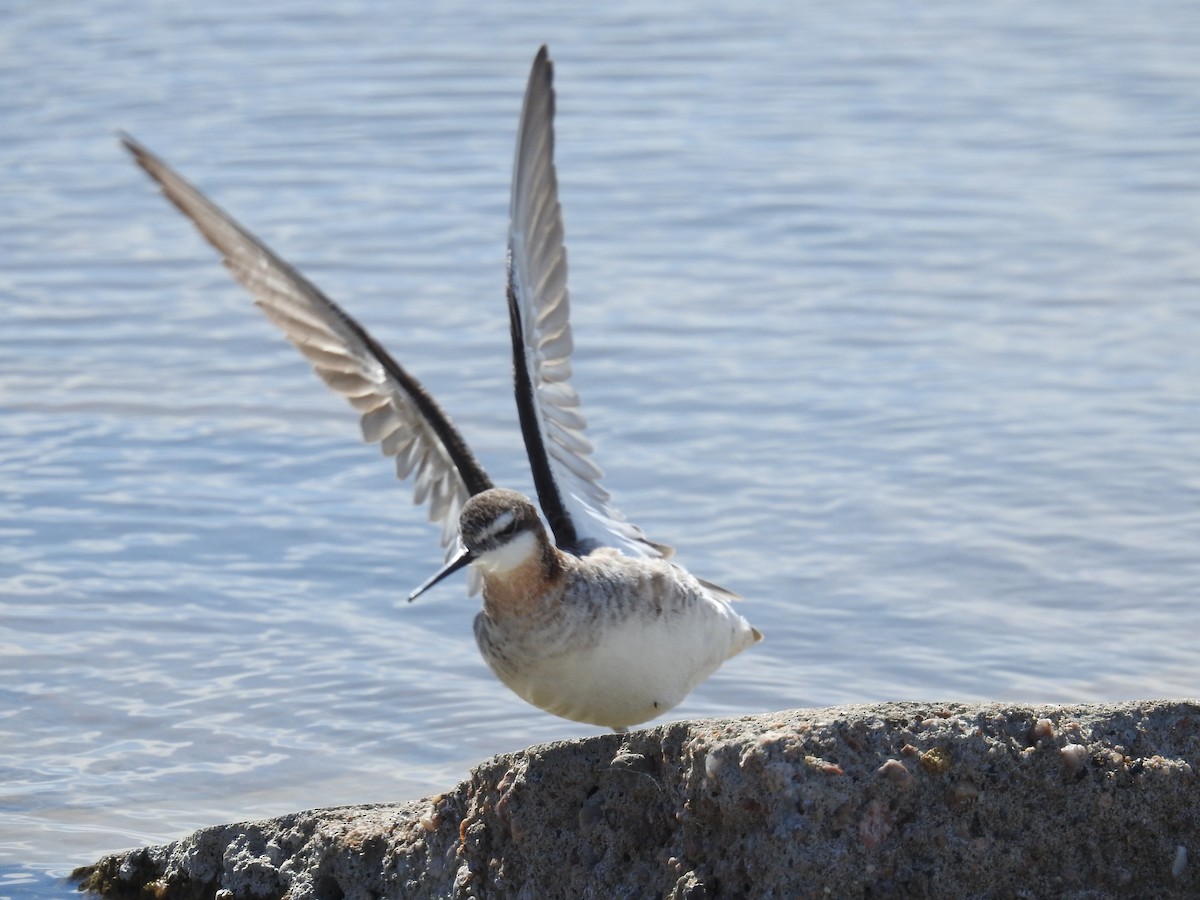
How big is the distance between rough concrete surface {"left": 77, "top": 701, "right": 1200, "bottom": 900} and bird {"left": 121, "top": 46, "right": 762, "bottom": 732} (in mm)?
1178

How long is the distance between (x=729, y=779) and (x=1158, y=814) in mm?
→ 1154

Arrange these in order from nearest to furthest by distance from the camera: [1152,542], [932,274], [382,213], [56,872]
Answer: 1. [56,872]
2. [1152,542]
3. [932,274]
4. [382,213]

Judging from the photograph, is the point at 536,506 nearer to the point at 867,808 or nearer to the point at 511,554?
the point at 511,554

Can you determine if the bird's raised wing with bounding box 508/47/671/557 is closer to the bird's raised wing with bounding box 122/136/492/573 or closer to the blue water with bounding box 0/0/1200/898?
the bird's raised wing with bounding box 122/136/492/573

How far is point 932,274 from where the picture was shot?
1444 centimetres

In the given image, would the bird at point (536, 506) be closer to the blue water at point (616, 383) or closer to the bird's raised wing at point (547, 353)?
the bird's raised wing at point (547, 353)

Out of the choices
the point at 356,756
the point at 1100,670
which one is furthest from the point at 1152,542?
the point at 356,756

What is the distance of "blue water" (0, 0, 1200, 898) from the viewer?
8.90 meters

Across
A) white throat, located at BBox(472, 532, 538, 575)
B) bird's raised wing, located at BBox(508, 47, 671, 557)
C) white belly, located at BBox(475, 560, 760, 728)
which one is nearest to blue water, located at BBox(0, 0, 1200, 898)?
bird's raised wing, located at BBox(508, 47, 671, 557)

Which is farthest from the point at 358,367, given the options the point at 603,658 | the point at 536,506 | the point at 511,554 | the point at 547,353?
the point at 603,658

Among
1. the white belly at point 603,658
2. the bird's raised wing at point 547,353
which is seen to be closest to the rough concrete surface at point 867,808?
the white belly at point 603,658

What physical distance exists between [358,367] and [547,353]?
831 millimetres

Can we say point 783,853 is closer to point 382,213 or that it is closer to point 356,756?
point 356,756

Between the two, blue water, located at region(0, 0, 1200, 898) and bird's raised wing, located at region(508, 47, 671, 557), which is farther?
blue water, located at region(0, 0, 1200, 898)
